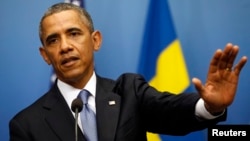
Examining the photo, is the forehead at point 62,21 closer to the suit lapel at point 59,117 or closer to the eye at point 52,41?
the eye at point 52,41

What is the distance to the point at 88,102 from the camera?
1674mm

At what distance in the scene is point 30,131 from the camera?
1.59 metres

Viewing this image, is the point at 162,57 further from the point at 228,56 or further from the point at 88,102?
the point at 228,56

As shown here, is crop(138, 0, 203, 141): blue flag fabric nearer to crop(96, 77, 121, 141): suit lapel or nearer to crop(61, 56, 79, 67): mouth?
crop(96, 77, 121, 141): suit lapel

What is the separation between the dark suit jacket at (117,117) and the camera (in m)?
1.54

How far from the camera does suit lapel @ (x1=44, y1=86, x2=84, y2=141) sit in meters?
1.57

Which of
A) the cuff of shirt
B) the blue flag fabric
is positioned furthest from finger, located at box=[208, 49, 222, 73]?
the blue flag fabric

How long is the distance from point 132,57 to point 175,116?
780mm

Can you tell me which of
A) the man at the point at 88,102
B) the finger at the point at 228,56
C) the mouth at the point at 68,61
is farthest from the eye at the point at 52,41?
the finger at the point at 228,56

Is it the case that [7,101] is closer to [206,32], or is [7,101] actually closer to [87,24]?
[87,24]

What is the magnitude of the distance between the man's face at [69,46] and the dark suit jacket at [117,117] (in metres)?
0.11

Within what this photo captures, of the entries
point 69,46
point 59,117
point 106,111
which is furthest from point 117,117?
point 69,46

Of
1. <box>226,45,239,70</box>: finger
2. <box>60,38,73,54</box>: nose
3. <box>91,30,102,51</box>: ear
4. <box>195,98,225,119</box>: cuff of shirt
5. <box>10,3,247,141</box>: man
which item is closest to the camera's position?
<box>226,45,239,70</box>: finger

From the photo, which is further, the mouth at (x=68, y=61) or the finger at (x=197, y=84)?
the mouth at (x=68, y=61)
